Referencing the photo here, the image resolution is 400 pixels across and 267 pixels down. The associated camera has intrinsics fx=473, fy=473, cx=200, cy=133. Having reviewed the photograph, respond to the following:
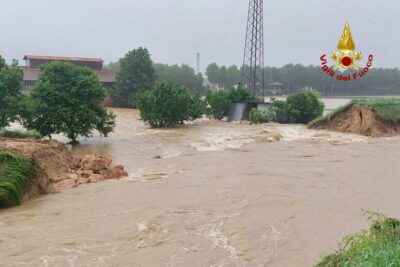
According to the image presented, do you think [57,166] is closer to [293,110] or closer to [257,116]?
[257,116]

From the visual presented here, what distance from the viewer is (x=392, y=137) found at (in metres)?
22.8

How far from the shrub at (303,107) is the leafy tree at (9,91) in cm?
1897

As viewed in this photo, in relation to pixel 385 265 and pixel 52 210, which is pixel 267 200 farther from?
pixel 385 265

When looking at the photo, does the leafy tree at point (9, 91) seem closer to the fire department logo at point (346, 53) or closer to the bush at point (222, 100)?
the fire department logo at point (346, 53)

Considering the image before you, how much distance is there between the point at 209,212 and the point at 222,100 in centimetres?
2843

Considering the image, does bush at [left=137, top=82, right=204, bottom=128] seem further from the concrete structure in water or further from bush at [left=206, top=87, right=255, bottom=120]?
the concrete structure in water

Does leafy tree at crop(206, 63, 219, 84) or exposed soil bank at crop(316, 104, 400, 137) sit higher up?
leafy tree at crop(206, 63, 219, 84)

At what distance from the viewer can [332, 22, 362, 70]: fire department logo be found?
61.1 feet

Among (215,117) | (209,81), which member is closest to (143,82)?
(215,117)

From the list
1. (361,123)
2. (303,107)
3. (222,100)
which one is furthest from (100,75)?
(361,123)

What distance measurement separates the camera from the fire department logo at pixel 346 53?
18.6 m

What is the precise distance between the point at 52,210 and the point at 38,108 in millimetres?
12012

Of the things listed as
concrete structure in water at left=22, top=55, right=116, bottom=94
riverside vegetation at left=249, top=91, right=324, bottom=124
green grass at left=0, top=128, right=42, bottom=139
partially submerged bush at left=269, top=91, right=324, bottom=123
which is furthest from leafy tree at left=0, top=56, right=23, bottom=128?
concrete structure in water at left=22, top=55, right=116, bottom=94

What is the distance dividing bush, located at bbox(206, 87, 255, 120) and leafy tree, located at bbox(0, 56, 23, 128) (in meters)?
18.4
